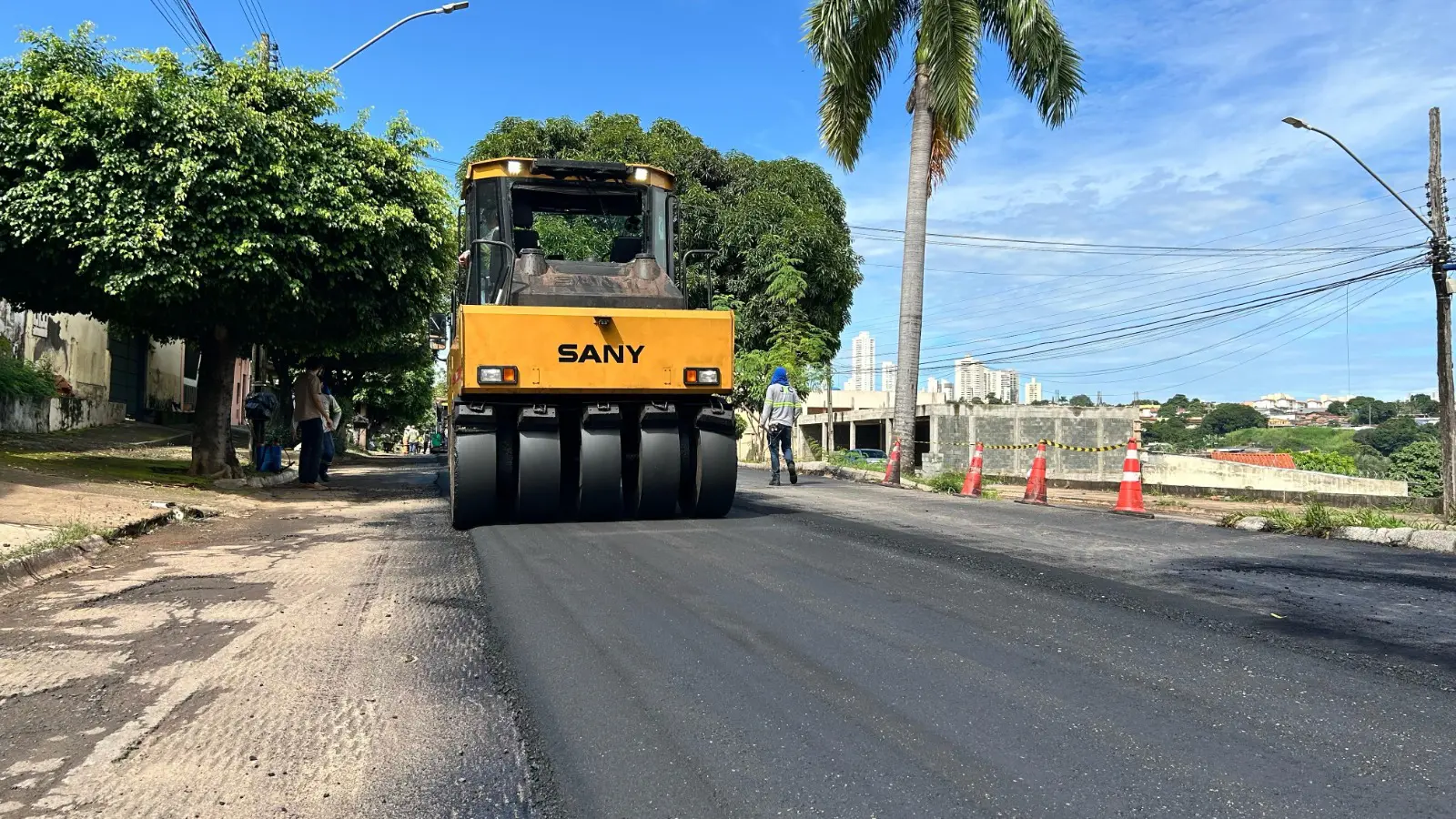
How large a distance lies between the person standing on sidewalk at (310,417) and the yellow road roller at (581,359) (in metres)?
6.19

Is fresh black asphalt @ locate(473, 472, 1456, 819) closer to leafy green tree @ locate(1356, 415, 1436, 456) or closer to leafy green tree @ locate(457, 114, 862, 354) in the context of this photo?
leafy green tree @ locate(457, 114, 862, 354)

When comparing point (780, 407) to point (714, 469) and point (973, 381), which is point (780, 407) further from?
point (973, 381)

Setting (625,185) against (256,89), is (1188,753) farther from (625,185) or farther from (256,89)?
(256,89)

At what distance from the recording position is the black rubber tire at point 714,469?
29.5 ft

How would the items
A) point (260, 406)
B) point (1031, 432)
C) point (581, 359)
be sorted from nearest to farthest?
point (581, 359) → point (260, 406) → point (1031, 432)

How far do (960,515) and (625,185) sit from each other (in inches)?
180

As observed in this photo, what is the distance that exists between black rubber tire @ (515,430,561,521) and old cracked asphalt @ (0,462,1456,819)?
146 centimetres

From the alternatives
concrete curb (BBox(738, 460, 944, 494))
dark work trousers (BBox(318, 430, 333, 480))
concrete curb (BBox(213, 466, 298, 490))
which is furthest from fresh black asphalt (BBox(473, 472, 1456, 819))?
dark work trousers (BBox(318, 430, 333, 480))

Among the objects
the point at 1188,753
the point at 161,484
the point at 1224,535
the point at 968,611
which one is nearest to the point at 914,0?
the point at 1224,535

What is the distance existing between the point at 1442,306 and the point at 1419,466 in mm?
24267

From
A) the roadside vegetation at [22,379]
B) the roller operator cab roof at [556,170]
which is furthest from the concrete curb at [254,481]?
the roller operator cab roof at [556,170]

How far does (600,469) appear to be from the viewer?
8.69m

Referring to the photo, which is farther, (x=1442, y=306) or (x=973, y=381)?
(x=973, y=381)

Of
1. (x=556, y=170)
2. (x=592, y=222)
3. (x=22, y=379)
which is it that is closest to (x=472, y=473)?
(x=592, y=222)
